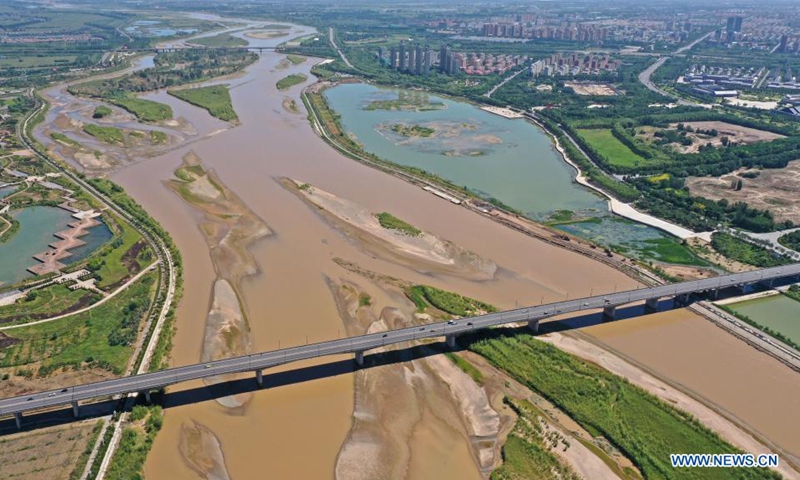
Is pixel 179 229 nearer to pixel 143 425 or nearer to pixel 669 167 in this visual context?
pixel 143 425

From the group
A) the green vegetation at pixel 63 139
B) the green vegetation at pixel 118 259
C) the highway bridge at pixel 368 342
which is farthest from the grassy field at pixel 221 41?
the highway bridge at pixel 368 342

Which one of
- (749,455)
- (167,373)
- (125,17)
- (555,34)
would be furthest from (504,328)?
(125,17)

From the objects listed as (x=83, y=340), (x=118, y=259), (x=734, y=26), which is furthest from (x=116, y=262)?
(x=734, y=26)

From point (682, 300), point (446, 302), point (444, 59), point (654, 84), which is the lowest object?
point (446, 302)

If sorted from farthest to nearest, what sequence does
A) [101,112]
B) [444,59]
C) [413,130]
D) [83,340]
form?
[444,59] → [101,112] → [413,130] → [83,340]

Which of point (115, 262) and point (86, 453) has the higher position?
point (115, 262)

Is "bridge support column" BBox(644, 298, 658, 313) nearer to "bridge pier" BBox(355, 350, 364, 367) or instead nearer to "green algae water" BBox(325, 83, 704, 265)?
"green algae water" BBox(325, 83, 704, 265)

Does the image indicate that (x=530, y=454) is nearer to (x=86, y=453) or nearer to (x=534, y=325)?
(x=534, y=325)
